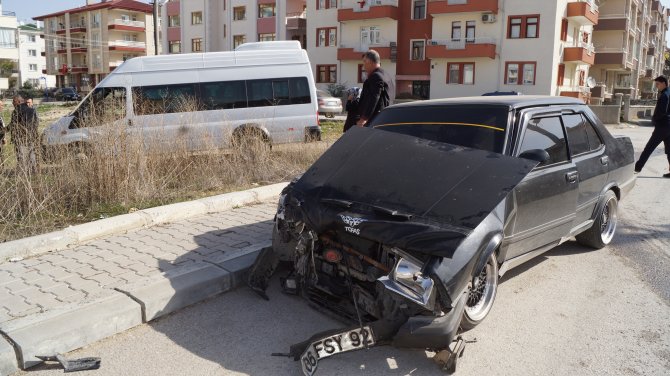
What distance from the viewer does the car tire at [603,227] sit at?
19.1 feet

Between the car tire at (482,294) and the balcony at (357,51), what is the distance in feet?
142

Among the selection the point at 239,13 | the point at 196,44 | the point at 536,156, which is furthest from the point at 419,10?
the point at 536,156

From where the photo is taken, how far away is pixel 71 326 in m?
3.71

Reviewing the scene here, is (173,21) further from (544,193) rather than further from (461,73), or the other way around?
(544,193)

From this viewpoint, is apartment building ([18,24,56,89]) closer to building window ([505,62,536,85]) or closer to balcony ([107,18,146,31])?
balcony ([107,18,146,31])

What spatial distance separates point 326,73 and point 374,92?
1747 inches

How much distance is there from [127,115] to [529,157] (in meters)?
5.85

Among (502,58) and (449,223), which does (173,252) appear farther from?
(502,58)

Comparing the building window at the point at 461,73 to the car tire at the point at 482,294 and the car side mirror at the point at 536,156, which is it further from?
the car tire at the point at 482,294

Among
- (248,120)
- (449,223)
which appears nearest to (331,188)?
(449,223)

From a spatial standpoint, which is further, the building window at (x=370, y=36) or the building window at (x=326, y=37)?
the building window at (x=326, y=37)

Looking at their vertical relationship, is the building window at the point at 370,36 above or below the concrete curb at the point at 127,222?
above

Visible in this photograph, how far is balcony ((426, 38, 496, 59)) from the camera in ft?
133

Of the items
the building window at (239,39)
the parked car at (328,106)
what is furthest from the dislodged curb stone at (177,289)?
the building window at (239,39)
